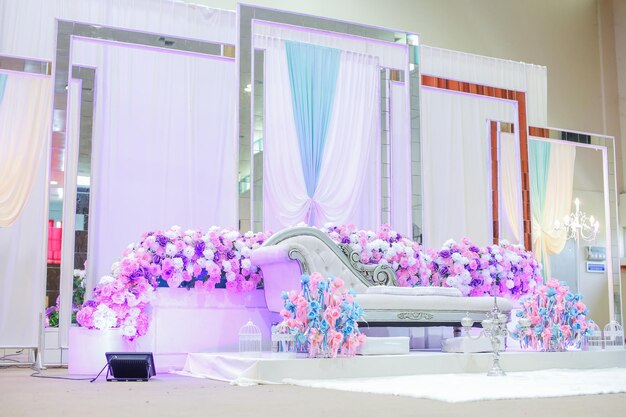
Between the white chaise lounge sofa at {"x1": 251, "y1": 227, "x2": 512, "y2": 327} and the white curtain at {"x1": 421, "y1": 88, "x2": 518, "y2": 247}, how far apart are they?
11.0 feet

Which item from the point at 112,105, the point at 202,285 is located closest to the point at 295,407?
the point at 202,285

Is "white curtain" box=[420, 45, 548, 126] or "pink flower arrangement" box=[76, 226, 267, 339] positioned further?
"white curtain" box=[420, 45, 548, 126]

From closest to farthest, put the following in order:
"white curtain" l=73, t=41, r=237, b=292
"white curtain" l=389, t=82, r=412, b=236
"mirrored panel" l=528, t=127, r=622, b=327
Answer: "white curtain" l=73, t=41, r=237, b=292, "white curtain" l=389, t=82, r=412, b=236, "mirrored panel" l=528, t=127, r=622, b=327

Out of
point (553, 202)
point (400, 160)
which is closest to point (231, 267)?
point (400, 160)

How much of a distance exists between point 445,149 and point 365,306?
4.89 meters

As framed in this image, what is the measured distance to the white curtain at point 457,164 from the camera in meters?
10.4

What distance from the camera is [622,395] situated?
431cm

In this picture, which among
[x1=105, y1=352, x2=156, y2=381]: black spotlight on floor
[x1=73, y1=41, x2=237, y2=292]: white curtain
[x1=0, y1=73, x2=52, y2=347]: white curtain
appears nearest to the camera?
[x1=105, y1=352, x2=156, y2=381]: black spotlight on floor

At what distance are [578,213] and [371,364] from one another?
8614mm

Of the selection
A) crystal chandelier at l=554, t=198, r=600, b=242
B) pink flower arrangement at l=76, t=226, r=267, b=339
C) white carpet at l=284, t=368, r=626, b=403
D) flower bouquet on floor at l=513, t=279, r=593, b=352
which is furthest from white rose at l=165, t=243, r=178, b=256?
crystal chandelier at l=554, t=198, r=600, b=242

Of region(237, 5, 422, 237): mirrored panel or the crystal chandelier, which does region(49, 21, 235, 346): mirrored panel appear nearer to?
region(237, 5, 422, 237): mirrored panel

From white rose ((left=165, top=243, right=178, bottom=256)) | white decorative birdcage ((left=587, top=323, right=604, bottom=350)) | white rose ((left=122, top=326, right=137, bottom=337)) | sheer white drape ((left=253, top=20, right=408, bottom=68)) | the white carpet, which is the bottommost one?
the white carpet

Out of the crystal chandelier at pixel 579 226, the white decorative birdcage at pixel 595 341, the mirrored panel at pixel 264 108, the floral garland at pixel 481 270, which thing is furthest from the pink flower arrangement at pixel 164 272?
the crystal chandelier at pixel 579 226

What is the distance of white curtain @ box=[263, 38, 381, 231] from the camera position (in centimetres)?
891
